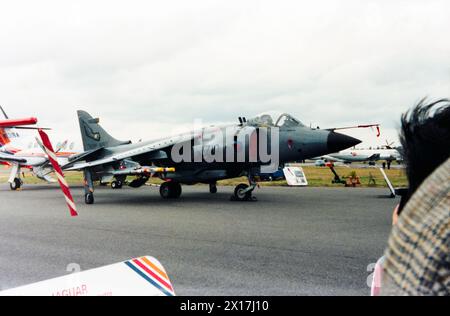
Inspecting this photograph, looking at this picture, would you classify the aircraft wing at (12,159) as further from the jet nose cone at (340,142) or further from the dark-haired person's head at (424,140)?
the dark-haired person's head at (424,140)

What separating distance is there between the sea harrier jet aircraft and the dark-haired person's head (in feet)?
38.6

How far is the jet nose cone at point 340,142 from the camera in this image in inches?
487

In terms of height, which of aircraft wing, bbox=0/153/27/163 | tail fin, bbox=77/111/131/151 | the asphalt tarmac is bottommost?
the asphalt tarmac

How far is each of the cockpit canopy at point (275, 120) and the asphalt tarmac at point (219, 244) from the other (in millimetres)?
2506

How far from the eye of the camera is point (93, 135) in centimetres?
1919

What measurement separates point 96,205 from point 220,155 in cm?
417

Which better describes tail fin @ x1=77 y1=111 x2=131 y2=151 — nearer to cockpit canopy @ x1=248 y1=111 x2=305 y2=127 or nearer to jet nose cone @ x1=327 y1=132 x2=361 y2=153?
cockpit canopy @ x1=248 y1=111 x2=305 y2=127

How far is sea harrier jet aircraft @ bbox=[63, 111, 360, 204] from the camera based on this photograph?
12812 mm

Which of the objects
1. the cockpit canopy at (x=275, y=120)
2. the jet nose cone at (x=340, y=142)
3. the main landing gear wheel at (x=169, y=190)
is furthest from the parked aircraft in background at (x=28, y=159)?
the jet nose cone at (x=340, y=142)

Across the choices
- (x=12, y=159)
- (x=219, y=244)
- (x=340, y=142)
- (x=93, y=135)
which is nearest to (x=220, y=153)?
(x=340, y=142)

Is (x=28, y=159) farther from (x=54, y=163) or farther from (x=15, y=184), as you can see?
(x=54, y=163)

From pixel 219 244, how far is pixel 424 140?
6.13 m

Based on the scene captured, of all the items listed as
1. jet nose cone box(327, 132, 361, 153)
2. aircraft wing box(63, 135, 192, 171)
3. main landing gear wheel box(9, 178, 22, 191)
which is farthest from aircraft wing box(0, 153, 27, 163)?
jet nose cone box(327, 132, 361, 153)
